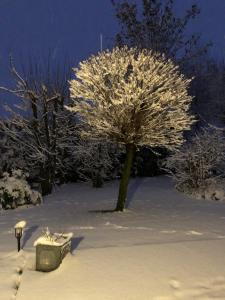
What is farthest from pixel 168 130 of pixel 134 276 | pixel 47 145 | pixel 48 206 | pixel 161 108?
pixel 47 145

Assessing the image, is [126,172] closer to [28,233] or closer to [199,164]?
[28,233]

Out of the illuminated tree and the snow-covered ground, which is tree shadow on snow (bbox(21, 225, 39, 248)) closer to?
the snow-covered ground

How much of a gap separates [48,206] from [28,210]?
105 cm

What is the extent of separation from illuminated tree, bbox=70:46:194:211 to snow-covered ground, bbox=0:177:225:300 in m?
2.44

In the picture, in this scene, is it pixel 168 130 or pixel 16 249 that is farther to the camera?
pixel 168 130

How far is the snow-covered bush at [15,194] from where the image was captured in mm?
15555

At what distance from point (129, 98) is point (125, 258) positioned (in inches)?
213

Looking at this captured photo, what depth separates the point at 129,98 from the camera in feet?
38.3

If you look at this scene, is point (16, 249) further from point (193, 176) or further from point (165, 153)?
point (165, 153)

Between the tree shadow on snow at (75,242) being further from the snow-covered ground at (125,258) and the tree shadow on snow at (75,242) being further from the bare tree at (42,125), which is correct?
the bare tree at (42,125)

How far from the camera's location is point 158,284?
20.4 ft

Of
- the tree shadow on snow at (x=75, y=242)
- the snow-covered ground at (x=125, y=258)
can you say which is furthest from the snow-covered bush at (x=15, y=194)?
the tree shadow on snow at (x=75, y=242)

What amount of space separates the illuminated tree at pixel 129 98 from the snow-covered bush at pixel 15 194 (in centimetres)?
451

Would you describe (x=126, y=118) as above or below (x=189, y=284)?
above
